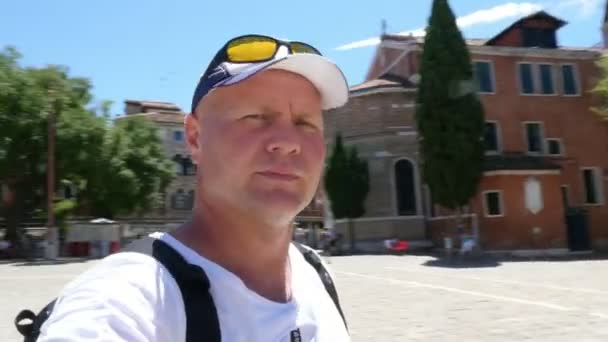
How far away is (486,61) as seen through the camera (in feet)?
93.9

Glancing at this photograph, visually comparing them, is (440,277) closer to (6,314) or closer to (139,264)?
(6,314)

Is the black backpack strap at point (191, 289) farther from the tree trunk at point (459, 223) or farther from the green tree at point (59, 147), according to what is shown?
the green tree at point (59, 147)

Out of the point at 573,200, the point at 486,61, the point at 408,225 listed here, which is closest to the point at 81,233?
the point at 408,225

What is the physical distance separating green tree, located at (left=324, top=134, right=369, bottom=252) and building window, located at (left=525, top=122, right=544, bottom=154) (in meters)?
7.90

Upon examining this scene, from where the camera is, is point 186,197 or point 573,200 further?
point 186,197

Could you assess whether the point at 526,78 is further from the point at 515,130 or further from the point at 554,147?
the point at 554,147

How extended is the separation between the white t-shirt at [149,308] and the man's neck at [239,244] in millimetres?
53

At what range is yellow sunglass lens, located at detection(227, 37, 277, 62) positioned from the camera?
1.42 m

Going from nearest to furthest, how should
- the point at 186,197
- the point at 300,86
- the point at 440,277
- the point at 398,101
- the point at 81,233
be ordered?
the point at 300,86
the point at 440,277
the point at 81,233
the point at 398,101
the point at 186,197

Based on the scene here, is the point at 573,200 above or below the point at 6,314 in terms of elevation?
above

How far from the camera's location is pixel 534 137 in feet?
95.1

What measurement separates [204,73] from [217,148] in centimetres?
19

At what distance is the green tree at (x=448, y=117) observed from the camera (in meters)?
25.2

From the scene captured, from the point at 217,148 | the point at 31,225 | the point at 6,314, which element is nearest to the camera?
the point at 217,148
